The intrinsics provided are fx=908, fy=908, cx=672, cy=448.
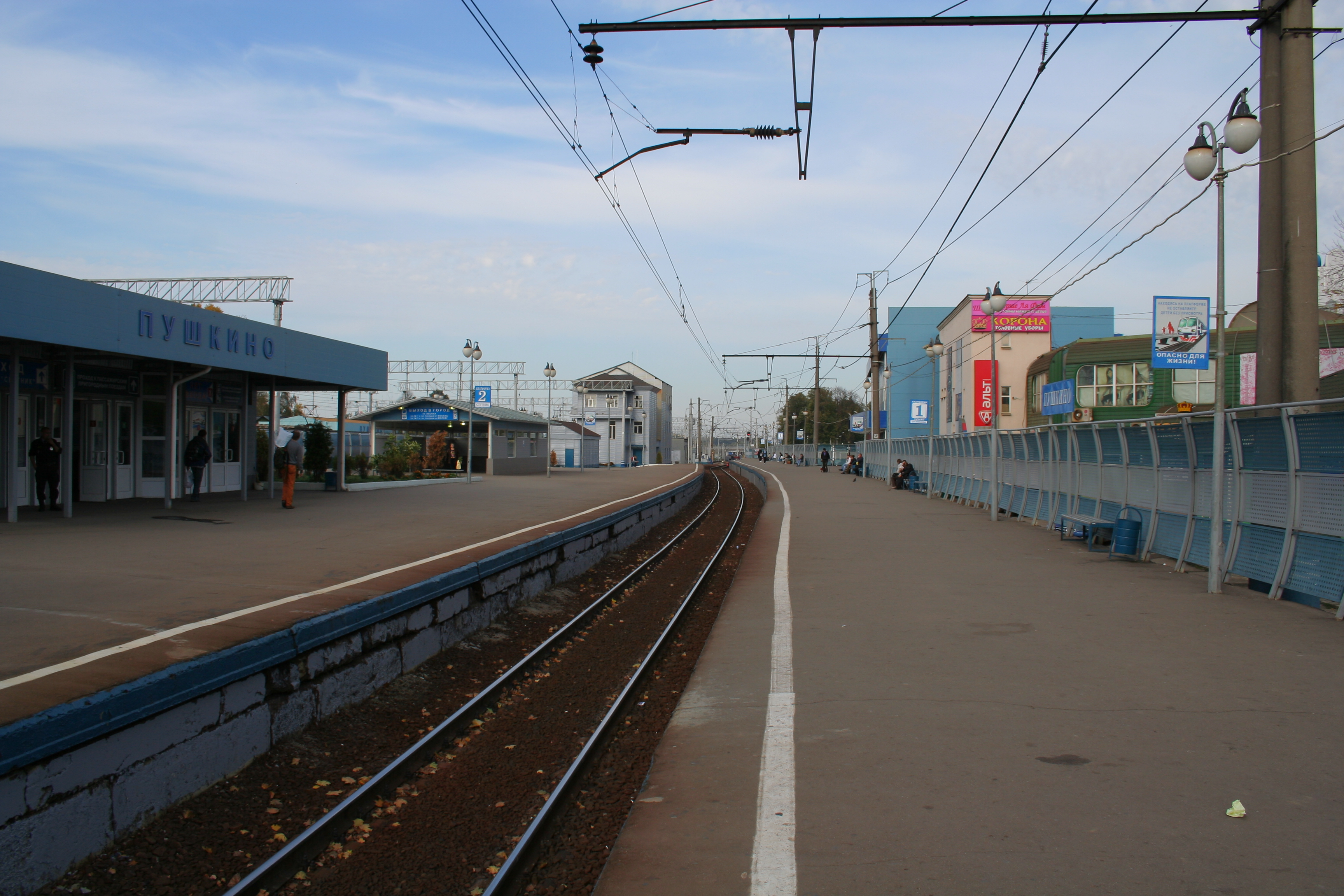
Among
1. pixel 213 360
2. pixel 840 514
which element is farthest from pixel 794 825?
pixel 840 514

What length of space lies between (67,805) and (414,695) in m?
3.45

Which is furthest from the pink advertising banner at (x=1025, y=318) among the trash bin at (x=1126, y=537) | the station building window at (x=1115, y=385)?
the trash bin at (x=1126, y=537)

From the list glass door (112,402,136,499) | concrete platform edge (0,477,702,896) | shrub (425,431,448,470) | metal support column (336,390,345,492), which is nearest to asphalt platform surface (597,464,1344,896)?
concrete platform edge (0,477,702,896)

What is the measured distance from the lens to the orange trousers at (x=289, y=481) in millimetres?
17250

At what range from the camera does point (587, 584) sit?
45.5ft

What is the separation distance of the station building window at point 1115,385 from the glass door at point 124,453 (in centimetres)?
3525

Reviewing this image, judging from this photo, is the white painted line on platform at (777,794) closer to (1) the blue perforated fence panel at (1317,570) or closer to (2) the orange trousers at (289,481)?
(1) the blue perforated fence panel at (1317,570)

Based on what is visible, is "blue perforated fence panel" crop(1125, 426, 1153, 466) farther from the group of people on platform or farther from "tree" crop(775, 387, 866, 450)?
"tree" crop(775, 387, 866, 450)

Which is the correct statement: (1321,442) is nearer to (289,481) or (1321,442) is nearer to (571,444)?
(289,481)

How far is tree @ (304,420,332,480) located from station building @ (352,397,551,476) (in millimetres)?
7509

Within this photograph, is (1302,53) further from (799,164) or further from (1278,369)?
(799,164)

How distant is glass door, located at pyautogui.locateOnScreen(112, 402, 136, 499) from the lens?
1764 centimetres

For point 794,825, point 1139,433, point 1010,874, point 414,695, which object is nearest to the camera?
point 1010,874

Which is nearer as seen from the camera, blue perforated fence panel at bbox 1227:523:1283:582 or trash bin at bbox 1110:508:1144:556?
blue perforated fence panel at bbox 1227:523:1283:582
